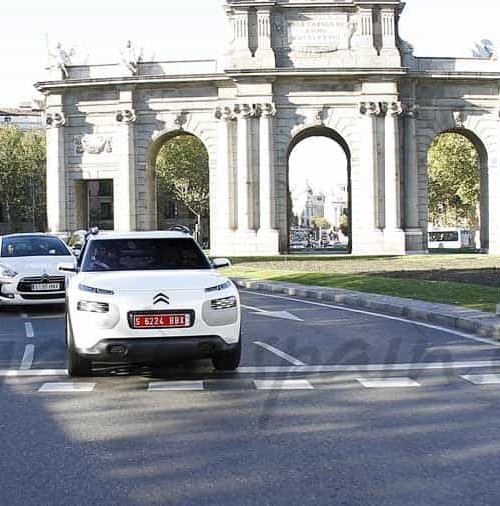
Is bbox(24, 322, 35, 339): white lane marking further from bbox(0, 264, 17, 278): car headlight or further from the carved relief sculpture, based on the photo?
the carved relief sculpture

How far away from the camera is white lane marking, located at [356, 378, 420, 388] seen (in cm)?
888

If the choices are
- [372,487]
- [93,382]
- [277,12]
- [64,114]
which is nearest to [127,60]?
[64,114]

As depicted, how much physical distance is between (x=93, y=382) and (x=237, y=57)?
34995 millimetres

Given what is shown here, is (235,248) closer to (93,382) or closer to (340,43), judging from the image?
(340,43)

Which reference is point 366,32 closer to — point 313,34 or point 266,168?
point 313,34

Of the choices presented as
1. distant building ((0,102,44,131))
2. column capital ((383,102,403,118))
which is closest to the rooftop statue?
column capital ((383,102,403,118))

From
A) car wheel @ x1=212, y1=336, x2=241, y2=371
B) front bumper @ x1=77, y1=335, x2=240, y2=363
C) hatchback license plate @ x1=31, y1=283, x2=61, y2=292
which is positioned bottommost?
car wheel @ x1=212, y1=336, x2=241, y2=371

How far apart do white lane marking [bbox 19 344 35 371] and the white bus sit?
7282cm

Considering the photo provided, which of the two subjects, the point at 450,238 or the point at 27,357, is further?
the point at 450,238

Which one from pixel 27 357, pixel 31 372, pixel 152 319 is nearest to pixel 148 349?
pixel 152 319

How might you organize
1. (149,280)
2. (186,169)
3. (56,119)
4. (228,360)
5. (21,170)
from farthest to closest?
1. (21,170)
2. (186,169)
3. (56,119)
4. (228,360)
5. (149,280)

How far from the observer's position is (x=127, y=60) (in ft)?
145

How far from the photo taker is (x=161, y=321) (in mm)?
8945

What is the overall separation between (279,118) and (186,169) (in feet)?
114
